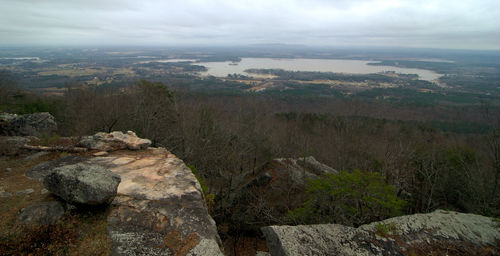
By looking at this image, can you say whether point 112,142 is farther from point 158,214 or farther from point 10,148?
point 158,214

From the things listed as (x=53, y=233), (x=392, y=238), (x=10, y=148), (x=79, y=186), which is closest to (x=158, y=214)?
(x=79, y=186)

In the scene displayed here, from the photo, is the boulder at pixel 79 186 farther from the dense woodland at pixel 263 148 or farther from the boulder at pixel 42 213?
the dense woodland at pixel 263 148

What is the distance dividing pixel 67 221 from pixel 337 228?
681 centimetres

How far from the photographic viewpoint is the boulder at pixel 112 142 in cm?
1002

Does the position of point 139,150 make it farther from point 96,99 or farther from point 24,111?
point 24,111

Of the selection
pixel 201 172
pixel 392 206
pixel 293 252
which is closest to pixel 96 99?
pixel 201 172

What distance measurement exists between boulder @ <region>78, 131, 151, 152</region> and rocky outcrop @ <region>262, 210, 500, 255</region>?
7188mm

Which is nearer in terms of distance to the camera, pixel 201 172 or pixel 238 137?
pixel 201 172

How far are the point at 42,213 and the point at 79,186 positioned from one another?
3.26ft

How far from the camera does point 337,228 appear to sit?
655 cm

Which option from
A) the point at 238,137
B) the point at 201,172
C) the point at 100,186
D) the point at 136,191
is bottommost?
the point at 201,172

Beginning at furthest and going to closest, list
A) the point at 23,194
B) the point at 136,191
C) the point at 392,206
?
the point at 392,206, the point at 136,191, the point at 23,194

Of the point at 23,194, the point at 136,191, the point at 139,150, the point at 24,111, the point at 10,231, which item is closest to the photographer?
the point at 10,231

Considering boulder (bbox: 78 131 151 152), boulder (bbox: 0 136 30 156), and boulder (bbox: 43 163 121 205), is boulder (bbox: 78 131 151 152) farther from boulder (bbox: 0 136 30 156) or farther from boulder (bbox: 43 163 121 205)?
boulder (bbox: 43 163 121 205)
